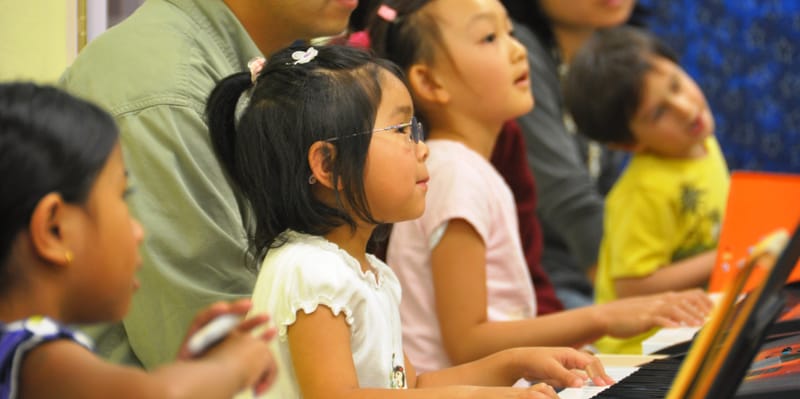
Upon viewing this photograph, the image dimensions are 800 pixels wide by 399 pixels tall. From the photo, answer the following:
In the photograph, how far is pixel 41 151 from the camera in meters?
0.87

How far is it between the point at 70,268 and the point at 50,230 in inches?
1.2

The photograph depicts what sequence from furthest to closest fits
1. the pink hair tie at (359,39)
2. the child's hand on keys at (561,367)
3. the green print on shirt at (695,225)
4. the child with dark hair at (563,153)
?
the child with dark hair at (563,153)
the green print on shirt at (695,225)
the pink hair tie at (359,39)
the child's hand on keys at (561,367)

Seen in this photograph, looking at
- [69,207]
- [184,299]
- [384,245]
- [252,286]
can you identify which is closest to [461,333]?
[384,245]

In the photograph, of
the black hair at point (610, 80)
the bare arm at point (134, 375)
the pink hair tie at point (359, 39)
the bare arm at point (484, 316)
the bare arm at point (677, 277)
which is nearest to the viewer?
the bare arm at point (134, 375)

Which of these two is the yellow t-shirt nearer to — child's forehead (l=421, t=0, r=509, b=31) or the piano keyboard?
child's forehead (l=421, t=0, r=509, b=31)

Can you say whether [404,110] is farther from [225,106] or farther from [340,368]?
[340,368]

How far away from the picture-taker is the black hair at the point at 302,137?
137cm

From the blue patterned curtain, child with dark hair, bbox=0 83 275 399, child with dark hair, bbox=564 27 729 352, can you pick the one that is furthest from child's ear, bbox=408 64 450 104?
the blue patterned curtain

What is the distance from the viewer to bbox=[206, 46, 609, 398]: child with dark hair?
132cm

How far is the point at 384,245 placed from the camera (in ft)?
5.97

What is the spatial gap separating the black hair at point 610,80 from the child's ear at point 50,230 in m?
1.89

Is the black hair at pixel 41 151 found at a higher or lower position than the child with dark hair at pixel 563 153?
higher

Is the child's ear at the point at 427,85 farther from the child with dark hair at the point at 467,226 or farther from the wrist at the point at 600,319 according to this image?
the wrist at the point at 600,319

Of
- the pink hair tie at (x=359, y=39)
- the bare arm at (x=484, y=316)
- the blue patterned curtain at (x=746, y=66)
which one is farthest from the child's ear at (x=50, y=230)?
the blue patterned curtain at (x=746, y=66)
